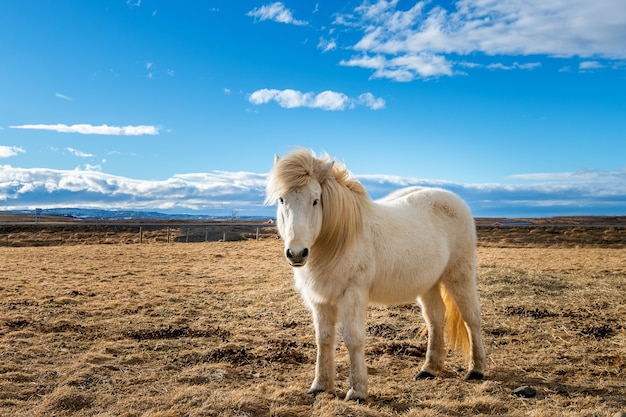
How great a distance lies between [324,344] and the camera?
179 inches

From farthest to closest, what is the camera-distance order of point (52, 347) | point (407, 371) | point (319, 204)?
point (52, 347), point (407, 371), point (319, 204)

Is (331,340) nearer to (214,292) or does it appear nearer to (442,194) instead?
(442,194)

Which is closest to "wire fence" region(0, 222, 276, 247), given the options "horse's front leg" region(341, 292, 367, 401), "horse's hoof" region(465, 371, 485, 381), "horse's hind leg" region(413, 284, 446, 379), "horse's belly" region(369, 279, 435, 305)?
"horse's hind leg" region(413, 284, 446, 379)

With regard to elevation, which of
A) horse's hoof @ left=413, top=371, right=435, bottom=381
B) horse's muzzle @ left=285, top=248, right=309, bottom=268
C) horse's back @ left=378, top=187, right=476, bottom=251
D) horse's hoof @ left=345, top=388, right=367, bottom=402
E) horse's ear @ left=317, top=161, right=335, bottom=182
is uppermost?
horse's ear @ left=317, top=161, right=335, bottom=182

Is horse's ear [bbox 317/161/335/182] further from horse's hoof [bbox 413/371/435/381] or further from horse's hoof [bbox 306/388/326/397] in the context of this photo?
horse's hoof [bbox 413/371/435/381]

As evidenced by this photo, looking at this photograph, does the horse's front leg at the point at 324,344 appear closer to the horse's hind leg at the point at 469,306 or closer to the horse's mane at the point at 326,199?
the horse's mane at the point at 326,199

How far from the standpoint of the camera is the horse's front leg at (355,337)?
421 cm

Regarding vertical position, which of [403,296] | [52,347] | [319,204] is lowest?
[52,347]

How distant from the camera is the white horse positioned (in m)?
4.14

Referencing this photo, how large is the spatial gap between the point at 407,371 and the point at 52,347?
456 cm

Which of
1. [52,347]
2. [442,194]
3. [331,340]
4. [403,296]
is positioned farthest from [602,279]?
[52,347]

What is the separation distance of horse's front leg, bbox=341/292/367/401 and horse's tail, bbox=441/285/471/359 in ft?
5.39

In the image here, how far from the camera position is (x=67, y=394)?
4539mm

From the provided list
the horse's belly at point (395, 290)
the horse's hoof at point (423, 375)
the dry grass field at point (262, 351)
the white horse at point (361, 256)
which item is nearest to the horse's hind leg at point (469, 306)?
the white horse at point (361, 256)
